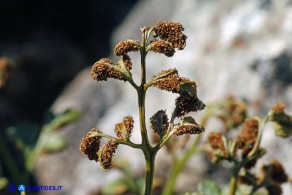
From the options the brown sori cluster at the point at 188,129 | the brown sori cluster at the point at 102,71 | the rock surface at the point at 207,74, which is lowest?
the brown sori cluster at the point at 188,129

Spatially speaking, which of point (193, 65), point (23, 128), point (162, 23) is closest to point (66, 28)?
point (193, 65)

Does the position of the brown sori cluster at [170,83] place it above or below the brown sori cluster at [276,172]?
above

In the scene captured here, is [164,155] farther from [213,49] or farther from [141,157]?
[213,49]

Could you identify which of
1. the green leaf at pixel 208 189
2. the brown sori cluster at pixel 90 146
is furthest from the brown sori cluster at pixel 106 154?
the green leaf at pixel 208 189

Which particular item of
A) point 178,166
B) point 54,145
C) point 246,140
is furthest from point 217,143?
point 54,145

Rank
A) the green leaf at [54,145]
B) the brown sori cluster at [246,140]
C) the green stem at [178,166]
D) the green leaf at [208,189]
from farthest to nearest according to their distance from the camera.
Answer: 1. the green leaf at [54,145]
2. the green stem at [178,166]
3. the green leaf at [208,189]
4. the brown sori cluster at [246,140]

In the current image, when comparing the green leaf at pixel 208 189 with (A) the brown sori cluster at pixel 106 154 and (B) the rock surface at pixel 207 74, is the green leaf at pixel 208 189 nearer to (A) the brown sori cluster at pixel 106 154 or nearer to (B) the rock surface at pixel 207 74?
(A) the brown sori cluster at pixel 106 154

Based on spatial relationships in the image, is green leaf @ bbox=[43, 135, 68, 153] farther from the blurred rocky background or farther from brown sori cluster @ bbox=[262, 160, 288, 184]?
brown sori cluster @ bbox=[262, 160, 288, 184]
